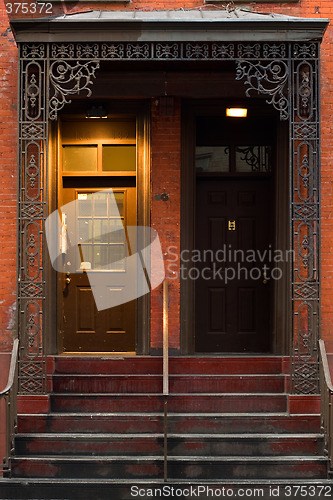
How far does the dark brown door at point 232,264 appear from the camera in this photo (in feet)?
27.7

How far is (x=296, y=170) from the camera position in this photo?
752 centimetres

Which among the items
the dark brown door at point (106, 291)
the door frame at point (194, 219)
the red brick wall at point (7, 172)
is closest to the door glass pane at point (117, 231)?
the dark brown door at point (106, 291)

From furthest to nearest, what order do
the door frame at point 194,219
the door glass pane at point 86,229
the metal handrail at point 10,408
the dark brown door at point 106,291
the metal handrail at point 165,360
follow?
1. the door glass pane at point 86,229
2. the dark brown door at point 106,291
3. the door frame at point 194,219
4. the metal handrail at point 10,408
5. the metal handrail at point 165,360

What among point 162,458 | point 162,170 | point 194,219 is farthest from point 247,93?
point 162,458

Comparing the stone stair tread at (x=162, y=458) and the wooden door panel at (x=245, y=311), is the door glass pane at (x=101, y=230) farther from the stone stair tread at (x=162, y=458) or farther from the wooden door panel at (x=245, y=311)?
the stone stair tread at (x=162, y=458)

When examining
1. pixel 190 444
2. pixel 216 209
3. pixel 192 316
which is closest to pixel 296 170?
pixel 216 209

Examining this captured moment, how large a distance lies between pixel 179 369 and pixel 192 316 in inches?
28.9

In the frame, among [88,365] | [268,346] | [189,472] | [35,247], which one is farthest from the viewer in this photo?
[268,346]

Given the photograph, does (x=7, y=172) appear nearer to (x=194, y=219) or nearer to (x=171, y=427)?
(x=194, y=219)

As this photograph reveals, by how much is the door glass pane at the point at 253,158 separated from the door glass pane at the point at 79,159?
1.96 m

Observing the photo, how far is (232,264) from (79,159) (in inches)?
98.6

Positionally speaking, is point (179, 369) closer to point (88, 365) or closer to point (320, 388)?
point (88, 365)

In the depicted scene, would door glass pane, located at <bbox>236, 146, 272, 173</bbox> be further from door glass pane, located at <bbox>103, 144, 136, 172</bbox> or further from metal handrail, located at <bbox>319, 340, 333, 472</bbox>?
metal handrail, located at <bbox>319, 340, 333, 472</bbox>

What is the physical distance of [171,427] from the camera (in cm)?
708
